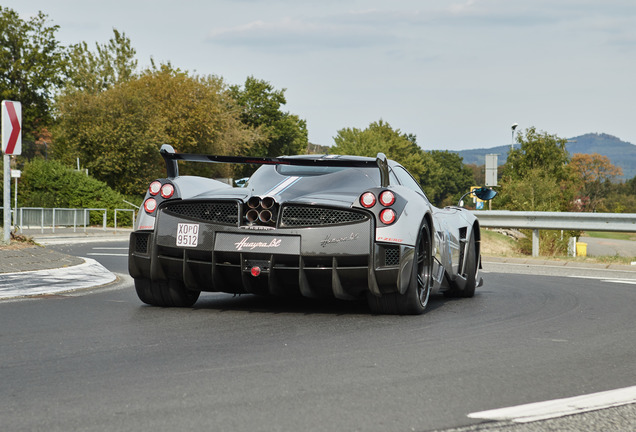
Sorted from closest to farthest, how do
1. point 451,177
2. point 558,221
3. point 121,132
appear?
1. point 558,221
2. point 121,132
3. point 451,177

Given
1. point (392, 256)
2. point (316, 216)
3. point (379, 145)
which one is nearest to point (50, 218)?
point (316, 216)

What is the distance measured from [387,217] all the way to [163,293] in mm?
2123

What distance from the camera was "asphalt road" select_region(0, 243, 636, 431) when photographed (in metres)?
3.56

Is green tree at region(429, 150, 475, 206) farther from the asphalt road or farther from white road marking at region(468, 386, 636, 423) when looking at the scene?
white road marking at region(468, 386, 636, 423)

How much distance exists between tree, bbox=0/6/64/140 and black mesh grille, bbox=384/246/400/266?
66032 mm

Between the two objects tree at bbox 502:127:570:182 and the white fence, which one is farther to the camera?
tree at bbox 502:127:570:182

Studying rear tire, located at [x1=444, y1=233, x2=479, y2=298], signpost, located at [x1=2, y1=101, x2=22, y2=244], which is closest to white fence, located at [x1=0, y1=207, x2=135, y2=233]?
signpost, located at [x1=2, y1=101, x2=22, y2=244]

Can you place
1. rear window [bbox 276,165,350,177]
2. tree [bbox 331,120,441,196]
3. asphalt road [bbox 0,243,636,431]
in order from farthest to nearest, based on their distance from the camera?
tree [bbox 331,120,441,196]
rear window [bbox 276,165,350,177]
asphalt road [bbox 0,243,636,431]

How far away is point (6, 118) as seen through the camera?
38.8 feet

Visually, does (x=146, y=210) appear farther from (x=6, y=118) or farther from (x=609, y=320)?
(x=6, y=118)

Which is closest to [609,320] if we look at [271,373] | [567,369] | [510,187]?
[567,369]

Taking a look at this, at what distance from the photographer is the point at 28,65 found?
68.5 meters

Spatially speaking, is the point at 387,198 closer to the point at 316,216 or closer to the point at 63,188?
the point at 316,216

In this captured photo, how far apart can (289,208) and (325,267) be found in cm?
55
